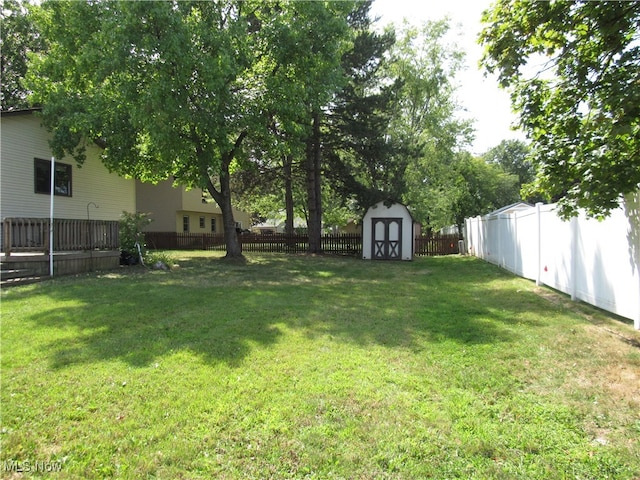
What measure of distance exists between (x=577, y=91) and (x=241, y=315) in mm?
5780

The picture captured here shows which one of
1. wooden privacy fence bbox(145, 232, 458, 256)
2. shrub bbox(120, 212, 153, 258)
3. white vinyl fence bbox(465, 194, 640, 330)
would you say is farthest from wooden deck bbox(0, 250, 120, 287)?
white vinyl fence bbox(465, 194, 640, 330)

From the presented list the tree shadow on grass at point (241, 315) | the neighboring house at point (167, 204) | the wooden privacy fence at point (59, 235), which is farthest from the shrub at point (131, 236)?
the neighboring house at point (167, 204)

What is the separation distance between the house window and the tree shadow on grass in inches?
242

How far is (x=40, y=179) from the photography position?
13656mm

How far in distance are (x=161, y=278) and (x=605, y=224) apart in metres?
9.69

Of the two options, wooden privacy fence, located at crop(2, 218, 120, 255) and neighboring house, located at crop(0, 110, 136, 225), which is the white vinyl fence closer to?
wooden privacy fence, located at crop(2, 218, 120, 255)

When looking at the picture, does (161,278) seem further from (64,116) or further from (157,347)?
(64,116)

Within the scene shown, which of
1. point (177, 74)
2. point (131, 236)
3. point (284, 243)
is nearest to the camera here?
point (177, 74)

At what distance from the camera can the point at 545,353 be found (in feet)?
14.6

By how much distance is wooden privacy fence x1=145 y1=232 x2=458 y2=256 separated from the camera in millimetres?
21297

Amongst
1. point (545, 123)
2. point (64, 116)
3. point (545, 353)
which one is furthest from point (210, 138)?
point (545, 353)

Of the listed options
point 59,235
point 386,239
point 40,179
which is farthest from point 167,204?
point 59,235

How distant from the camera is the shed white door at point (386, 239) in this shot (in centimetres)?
1828

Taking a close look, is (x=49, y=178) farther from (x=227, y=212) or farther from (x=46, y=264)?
(x=227, y=212)
